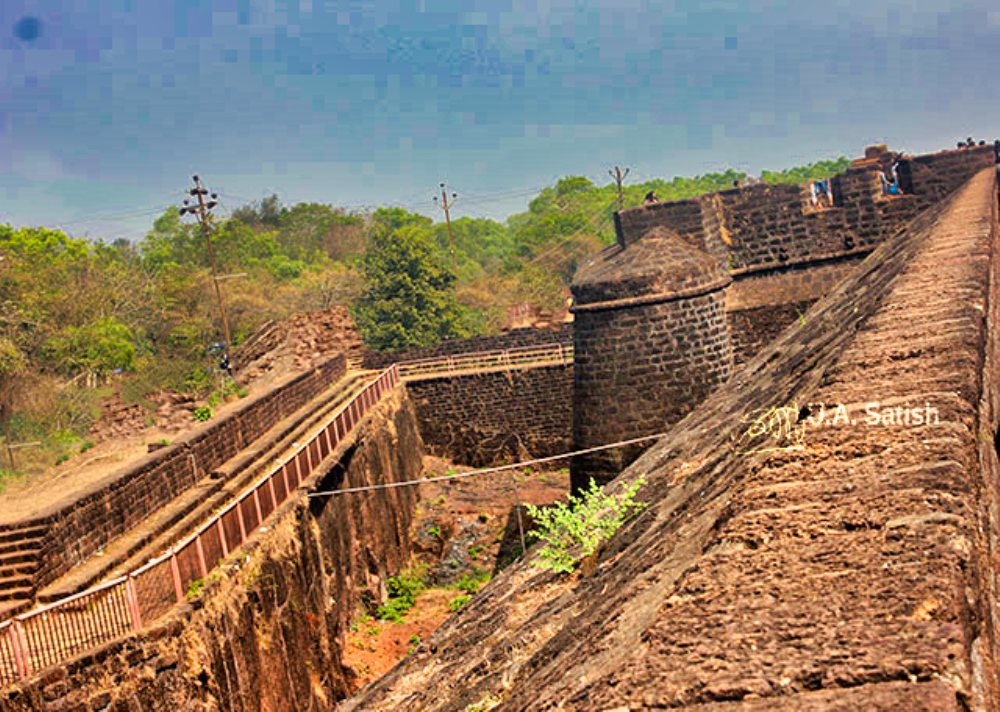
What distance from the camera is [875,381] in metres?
3.14

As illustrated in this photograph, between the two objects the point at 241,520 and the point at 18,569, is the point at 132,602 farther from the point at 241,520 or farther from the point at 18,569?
the point at 241,520

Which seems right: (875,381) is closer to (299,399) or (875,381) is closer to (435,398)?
(299,399)

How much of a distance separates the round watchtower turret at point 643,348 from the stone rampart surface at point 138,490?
5421 mm

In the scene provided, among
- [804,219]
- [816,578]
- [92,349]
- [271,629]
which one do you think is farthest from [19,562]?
[92,349]

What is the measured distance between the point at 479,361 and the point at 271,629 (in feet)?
59.6

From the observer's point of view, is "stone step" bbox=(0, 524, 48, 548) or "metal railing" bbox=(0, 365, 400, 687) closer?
"metal railing" bbox=(0, 365, 400, 687)

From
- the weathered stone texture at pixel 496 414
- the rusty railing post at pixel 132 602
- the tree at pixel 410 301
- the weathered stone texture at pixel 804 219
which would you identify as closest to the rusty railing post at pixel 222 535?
the rusty railing post at pixel 132 602

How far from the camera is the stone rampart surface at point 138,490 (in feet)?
32.9

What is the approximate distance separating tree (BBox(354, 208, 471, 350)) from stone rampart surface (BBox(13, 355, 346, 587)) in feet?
88.4

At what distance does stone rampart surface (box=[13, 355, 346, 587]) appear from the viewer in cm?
1003

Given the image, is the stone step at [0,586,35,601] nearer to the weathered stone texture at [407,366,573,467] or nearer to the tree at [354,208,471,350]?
the weathered stone texture at [407,366,573,467]

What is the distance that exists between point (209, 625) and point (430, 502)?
44.5 feet

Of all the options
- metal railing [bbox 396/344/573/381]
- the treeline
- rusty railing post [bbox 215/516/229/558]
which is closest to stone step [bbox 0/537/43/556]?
rusty railing post [bbox 215/516/229/558]

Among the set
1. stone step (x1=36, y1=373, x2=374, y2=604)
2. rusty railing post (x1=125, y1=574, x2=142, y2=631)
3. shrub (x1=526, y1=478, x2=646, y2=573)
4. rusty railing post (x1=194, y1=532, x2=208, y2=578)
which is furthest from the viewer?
stone step (x1=36, y1=373, x2=374, y2=604)
